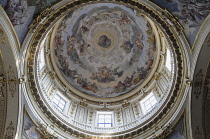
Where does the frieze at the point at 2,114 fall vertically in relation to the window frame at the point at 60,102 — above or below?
below

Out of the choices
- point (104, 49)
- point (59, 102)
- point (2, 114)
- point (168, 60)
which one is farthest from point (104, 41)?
point (2, 114)

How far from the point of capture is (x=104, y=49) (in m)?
30.7

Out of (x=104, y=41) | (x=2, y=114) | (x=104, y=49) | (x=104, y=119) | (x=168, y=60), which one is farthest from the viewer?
(x=104, y=49)

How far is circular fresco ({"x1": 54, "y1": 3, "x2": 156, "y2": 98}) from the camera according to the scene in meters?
27.0

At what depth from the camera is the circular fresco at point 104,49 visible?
88.4 ft

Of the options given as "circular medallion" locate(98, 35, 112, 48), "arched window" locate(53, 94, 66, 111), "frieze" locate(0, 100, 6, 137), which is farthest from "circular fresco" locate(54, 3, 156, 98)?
"frieze" locate(0, 100, 6, 137)

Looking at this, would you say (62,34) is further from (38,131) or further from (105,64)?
(38,131)

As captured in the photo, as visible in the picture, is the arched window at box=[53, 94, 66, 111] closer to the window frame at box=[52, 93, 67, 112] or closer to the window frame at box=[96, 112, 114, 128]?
the window frame at box=[52, 93, 67, 112]

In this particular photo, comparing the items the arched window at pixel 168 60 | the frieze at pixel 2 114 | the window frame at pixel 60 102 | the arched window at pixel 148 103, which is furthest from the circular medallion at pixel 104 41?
the frieze at pixel 2 114

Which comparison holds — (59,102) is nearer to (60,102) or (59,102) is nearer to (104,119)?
(60,102)

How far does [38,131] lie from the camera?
17.4 metres

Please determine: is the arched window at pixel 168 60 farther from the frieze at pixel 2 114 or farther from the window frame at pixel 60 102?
the frieze at pixel 2 114

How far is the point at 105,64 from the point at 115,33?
367cm

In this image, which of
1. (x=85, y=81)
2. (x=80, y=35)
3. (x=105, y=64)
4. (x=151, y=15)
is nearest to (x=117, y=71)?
(x=105, y=64)
